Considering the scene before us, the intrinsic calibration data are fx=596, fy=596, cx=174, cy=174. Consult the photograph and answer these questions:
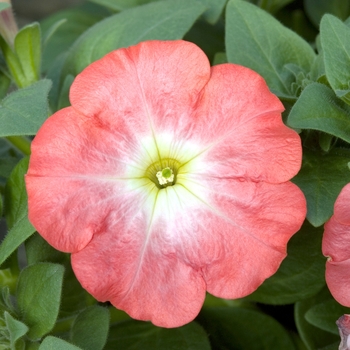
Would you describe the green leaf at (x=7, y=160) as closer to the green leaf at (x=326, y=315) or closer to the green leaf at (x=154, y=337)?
the green leaf at (x=154, y=337)

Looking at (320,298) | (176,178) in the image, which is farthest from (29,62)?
(320,298)

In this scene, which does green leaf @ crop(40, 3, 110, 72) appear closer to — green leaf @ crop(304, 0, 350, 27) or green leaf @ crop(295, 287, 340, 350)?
green leaf @ crop(304, 0, 350, 27)

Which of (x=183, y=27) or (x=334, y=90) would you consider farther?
(x=183, y=27)

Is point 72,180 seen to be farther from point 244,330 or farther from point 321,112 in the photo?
point 244,330

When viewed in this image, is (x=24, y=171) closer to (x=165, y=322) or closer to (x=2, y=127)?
(x=2, y=127)

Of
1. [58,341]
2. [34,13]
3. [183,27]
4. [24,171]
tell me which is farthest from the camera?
[34,13]

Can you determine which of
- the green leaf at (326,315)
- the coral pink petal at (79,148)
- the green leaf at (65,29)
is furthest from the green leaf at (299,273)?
the green leaf at (65,29)

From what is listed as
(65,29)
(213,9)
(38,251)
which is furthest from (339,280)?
(65,29)
